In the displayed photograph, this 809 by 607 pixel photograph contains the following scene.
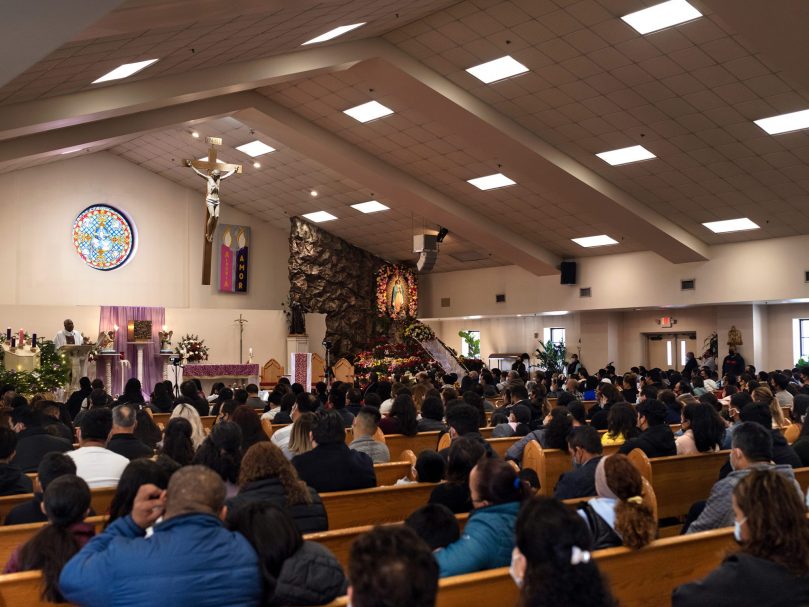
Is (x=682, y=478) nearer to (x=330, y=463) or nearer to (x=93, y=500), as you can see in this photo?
(x=330, y=463)

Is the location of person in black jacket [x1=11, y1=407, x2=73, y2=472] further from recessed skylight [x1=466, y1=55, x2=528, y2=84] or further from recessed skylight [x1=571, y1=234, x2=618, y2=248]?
recessed skylight [x1=571, y1=234, x2=618, y2=248]

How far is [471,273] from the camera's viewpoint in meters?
22.1

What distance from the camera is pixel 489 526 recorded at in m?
3.13

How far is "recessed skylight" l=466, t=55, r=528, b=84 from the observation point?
11781mm

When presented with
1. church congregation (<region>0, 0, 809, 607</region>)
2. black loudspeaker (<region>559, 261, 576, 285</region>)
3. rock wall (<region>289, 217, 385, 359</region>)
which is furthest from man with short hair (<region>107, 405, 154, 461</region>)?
rock wall (<region>289, 217, 385, 359</region>)

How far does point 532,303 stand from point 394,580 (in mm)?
18614

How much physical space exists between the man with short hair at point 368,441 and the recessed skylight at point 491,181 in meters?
9.97

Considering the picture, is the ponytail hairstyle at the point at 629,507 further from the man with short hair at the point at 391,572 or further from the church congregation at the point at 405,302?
the man with short hair at the point at 391,572

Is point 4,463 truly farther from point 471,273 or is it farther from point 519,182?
point 471,273

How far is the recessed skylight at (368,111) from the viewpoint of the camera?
1405cm

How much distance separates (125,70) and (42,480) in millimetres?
7566

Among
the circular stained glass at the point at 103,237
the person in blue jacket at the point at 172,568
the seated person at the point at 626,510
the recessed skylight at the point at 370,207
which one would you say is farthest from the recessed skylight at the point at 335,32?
the circular stained glass at the point at 103,237

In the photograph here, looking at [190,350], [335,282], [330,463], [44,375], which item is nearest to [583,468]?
[330,463]

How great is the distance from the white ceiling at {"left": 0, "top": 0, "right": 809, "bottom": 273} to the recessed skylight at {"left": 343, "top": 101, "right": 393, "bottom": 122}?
0.19 metres
